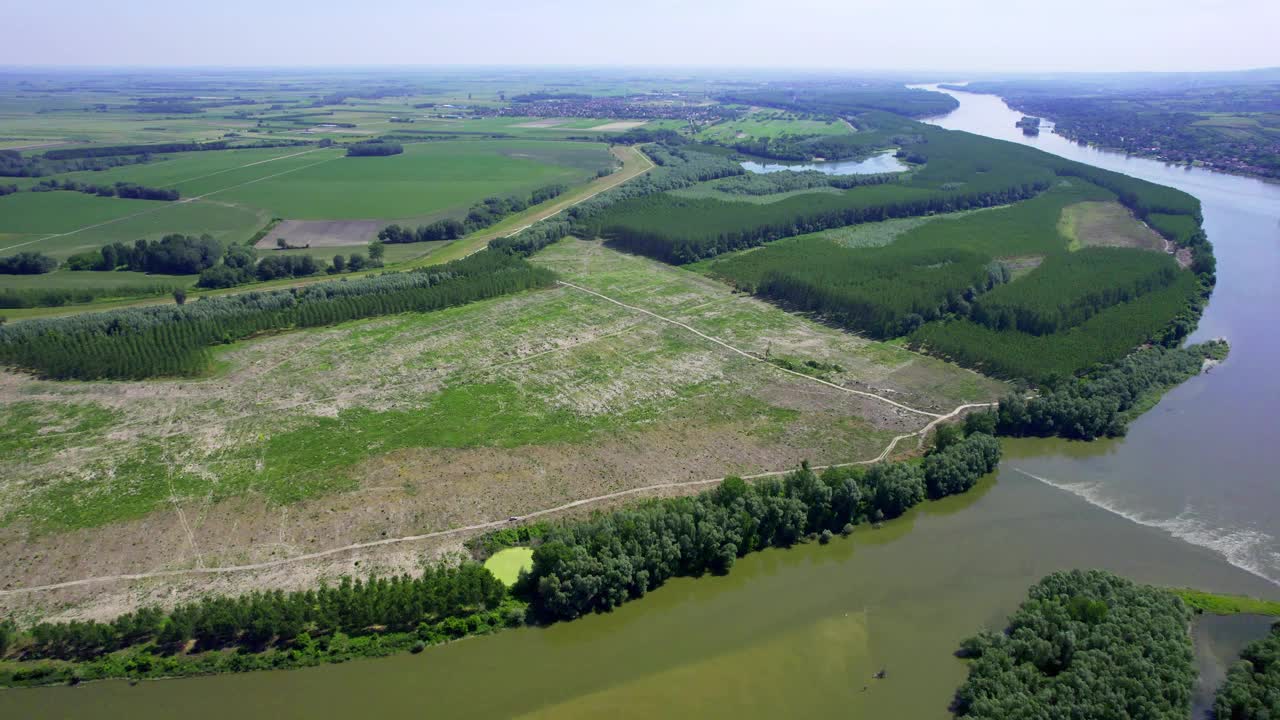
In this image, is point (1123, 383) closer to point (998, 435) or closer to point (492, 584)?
point (998, 435)

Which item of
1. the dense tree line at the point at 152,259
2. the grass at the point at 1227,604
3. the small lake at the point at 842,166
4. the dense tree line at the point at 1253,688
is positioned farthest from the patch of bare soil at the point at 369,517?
the small lake at the point at 842,166

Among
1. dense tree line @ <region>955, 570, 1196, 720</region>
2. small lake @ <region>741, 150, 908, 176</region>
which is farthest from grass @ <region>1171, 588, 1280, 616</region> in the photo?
small lake @ <region>741, 150, 908, 176</region>

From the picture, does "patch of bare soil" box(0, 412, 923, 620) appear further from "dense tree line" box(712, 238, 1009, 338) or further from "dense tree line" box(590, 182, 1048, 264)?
"dense tree line" box(590, 182, 1048, 264)

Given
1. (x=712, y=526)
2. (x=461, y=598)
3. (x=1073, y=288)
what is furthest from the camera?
(x=1073, y=288)

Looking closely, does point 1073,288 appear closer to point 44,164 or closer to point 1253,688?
point 1253,688

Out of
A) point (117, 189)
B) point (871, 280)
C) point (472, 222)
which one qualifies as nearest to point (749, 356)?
point (871, 280)

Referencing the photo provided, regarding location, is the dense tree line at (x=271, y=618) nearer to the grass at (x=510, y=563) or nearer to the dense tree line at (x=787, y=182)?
the grass at (x=510, y=563)

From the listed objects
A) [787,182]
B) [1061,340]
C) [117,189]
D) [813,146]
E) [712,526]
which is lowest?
[712,526]
